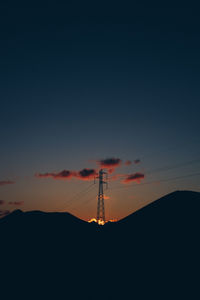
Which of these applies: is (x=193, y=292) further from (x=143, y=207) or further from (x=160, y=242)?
(x=143, y=207)

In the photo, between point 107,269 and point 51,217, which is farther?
point 51,217

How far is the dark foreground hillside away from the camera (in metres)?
39.5

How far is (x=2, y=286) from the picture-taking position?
4847 cm

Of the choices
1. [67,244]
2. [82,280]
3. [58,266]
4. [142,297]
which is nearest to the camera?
[142,297]

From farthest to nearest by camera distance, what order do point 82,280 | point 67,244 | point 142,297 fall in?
point 67,244 → point 82,280 → point 142,297

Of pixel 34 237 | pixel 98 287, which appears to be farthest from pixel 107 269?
pixel 34 237

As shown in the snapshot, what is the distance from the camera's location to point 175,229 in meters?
48.0

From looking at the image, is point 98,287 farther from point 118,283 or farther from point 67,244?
point 67,244

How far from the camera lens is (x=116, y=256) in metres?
49.2

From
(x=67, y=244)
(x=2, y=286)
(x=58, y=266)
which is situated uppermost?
(x=67, y=244)

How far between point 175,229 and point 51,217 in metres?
39.9

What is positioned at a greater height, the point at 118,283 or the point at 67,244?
the point at 67,244

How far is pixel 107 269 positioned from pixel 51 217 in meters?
33.5

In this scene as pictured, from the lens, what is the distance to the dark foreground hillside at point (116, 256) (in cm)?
3947
